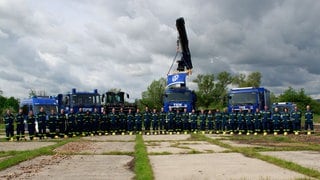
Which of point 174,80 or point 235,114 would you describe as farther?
Result: point 174,80

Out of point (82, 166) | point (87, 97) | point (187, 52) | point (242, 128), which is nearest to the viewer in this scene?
point (82, 166)

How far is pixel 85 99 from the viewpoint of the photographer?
29016 mm

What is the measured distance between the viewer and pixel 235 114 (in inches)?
983

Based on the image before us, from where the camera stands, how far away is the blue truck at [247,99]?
27234 mm

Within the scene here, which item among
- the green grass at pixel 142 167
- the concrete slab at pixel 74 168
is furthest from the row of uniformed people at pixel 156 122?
the green grass at pixel 142 167

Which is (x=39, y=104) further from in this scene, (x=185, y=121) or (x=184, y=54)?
(x=185, y=121)

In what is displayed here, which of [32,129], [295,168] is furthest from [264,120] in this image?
[295,168]

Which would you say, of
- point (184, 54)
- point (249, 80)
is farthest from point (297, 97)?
point (184, 54)

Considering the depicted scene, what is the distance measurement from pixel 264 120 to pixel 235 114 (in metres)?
1.74

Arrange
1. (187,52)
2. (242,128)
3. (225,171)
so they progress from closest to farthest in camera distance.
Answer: (225,171) → (242,128) → (187,52)

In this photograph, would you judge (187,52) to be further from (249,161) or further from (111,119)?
(249,161)

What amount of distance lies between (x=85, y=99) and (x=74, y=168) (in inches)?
727

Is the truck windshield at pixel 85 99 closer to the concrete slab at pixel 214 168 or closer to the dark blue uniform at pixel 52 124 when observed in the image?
the dark blue uniform at pixel 52 124

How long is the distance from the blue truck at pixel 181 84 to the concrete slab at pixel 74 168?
1508 cm
